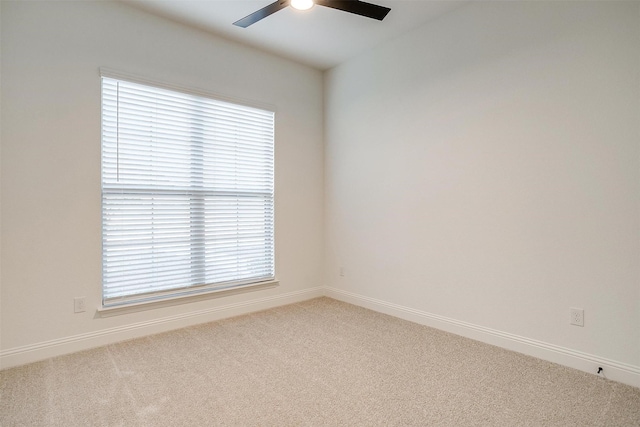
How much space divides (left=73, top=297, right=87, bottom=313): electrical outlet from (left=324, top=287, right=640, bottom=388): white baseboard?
8.51ft

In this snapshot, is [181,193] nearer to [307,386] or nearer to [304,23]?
[304,23]

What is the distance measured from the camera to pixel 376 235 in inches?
146

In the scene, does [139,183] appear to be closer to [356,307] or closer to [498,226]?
[356,307]

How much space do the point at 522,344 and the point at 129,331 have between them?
3.12 meters

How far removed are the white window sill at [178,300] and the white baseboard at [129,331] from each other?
0.12 meters

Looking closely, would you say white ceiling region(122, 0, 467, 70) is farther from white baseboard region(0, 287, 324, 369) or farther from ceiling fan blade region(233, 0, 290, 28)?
white baseboard region(0, 287, 324, 369)

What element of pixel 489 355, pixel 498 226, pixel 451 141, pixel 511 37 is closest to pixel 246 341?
pixel 489 355

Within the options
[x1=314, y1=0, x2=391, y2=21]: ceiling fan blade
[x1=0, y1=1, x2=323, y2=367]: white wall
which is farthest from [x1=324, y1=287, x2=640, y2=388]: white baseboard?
[x1=314, y1=0, x2=391, y2=21]: ceiling fan blade

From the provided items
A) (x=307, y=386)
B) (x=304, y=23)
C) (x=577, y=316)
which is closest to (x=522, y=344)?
(x=577, y=316)

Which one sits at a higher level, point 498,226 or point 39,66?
point 39,66

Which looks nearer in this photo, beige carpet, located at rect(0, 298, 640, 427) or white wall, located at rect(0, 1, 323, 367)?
beige carpet, located at rect(0, 298, 640, 427)

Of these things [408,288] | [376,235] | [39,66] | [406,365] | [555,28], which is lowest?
[406,365]

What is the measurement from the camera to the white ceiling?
113 inches

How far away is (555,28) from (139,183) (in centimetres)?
338
